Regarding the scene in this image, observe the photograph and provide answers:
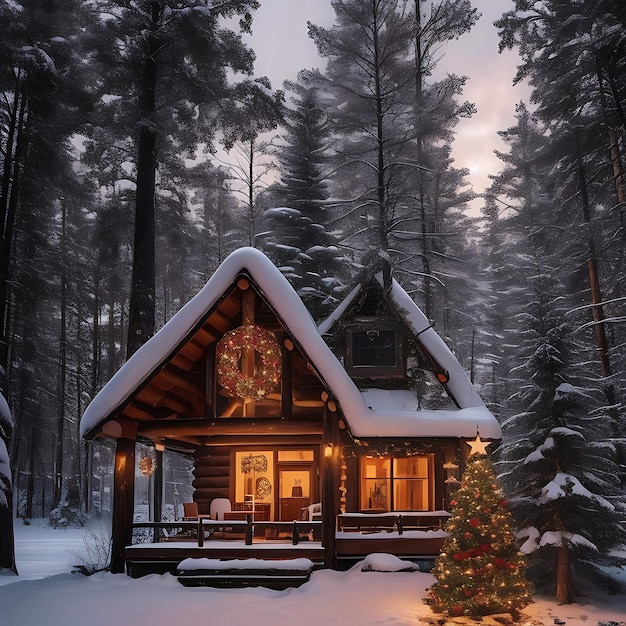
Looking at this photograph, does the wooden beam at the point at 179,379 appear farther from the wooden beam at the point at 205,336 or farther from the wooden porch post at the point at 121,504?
the wooden porch post at the point at 121,504

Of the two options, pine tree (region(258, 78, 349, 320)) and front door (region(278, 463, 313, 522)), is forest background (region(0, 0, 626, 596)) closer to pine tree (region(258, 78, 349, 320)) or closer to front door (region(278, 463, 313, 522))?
pine tree (region(258, 78, 349, 320))

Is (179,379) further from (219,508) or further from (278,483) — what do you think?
(278,483)

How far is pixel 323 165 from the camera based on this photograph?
3055 centimetres

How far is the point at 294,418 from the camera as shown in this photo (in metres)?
15.2

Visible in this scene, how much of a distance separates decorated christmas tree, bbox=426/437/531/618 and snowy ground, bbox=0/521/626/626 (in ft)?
1.62

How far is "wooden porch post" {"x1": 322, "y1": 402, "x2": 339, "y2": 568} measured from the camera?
582 inches

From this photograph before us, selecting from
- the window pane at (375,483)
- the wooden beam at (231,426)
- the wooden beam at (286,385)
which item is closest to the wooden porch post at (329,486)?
the wooden beam at (231,426)

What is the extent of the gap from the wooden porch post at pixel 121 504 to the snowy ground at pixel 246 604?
451mm

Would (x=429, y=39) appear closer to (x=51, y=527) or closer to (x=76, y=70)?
(x=76, y=70)

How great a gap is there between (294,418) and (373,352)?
5009 millimetres

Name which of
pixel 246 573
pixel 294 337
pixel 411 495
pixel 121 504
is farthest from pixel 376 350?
pixel 121 504

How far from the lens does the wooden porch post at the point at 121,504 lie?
15.2 meters

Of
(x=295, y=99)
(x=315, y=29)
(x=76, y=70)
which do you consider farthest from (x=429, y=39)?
(x=76, y=70)

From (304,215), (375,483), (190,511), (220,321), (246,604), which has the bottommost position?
(246,604)
